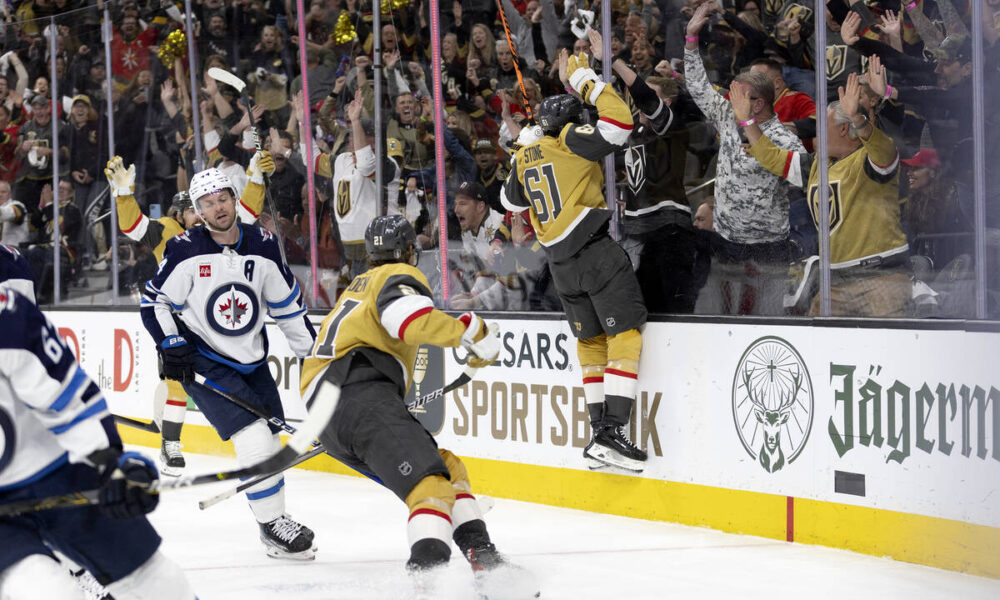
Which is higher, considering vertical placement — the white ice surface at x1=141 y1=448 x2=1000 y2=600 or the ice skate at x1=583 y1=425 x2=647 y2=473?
the ice skate at x1=583 y1=425 x2=647 y2=473

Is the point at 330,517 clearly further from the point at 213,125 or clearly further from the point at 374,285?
the point at 213,125

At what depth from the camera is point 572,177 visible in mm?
4227

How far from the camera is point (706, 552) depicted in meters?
3.49

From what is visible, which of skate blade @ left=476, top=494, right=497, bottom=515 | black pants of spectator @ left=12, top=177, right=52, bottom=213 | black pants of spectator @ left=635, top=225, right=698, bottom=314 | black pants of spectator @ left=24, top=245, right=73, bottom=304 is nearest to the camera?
skate blade @ left=476, top=494, right=497, bottom=515

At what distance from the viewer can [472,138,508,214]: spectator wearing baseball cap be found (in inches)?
193

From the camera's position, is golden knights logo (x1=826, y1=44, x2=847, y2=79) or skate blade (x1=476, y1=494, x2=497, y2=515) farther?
golden knights logo (x1=826, y1=44, x2=847, y2=79)

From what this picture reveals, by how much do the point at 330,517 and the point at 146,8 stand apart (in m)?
4.01

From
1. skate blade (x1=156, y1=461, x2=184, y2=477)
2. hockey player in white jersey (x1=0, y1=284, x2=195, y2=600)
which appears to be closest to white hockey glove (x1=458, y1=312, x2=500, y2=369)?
hockey player in white jersey (x1=0, y1=284, x2=195, y2=600)

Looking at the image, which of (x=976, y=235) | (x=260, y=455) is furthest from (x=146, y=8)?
(x=976, y=235)

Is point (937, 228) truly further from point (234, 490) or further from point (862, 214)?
point (234, 490)

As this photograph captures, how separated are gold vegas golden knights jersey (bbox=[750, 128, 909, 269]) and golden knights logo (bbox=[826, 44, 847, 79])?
23cm

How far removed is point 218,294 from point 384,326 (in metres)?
1.19

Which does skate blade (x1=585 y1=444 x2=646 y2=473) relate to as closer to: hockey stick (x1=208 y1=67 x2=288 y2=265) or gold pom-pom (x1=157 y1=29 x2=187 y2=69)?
hockey stick (x1=208 y1=67 x2=288 y2=265)

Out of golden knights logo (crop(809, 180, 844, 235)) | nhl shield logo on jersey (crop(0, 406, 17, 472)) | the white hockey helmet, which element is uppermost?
the white hockey helmet
